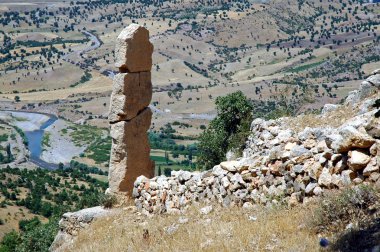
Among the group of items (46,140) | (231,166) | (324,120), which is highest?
(231,166)

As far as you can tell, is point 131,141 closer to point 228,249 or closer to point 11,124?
point 228,249

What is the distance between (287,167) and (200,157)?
20.0 meters

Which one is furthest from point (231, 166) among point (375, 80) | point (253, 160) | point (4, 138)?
point (4, 138)

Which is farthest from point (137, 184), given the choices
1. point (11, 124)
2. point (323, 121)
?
point (11, 124)

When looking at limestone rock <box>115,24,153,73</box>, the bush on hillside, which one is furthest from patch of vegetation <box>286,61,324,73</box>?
limestone rock <box>115,24,153,73</box>

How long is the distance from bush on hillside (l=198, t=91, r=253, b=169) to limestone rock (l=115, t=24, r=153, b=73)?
1115cm

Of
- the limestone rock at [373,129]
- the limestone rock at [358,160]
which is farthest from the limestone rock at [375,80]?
the limestone rock at [358,160]

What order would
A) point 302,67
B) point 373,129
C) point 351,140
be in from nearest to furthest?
point 373,129 → point 351,140 → point 302,67

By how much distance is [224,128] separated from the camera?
33.4 meters

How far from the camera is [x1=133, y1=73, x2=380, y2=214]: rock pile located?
11.8 m

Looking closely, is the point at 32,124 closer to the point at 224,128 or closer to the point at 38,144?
the point at 38,144

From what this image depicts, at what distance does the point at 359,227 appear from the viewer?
10352mm

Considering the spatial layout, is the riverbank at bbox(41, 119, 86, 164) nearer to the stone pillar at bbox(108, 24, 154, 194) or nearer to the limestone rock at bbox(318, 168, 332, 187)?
the stone pillar at bbox(108, 24, 154, 194)

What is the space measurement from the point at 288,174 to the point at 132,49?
9617 mm
